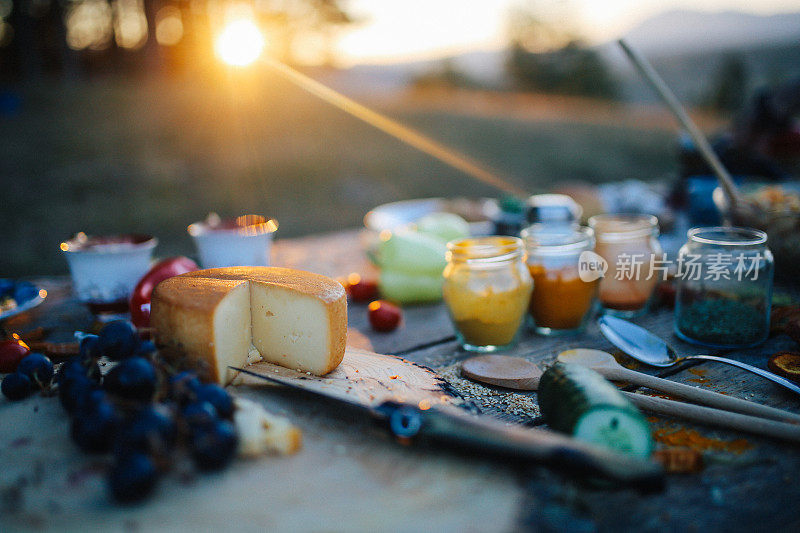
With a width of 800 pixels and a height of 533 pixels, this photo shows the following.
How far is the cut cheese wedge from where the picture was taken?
1.37 m

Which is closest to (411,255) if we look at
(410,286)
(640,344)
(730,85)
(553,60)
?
(410,286)

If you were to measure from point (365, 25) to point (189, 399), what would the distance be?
14.7 m

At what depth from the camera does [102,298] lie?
1861 millimetres

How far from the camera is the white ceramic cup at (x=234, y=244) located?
2025 mm

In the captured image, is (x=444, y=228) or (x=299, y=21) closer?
(x=444, y=228)

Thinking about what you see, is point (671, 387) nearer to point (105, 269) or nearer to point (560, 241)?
point (560, 241)

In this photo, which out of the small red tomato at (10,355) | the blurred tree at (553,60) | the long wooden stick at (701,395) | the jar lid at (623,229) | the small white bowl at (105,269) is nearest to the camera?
the long wooden stick at (701,395)

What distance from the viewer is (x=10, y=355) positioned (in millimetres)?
1490

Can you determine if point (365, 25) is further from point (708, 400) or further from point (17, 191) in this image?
point (708, 400)

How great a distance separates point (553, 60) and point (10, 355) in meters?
19.2

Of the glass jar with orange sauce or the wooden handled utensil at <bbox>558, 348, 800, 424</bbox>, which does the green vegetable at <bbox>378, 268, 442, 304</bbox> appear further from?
the wooden handled utensil at <bbox>558, 348, 800, 424</bbox>

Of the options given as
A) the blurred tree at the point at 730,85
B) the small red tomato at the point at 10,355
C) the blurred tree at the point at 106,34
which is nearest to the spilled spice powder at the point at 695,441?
the small red tomato at the point at 10,355

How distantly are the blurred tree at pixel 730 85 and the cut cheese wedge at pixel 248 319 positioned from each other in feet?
52.0

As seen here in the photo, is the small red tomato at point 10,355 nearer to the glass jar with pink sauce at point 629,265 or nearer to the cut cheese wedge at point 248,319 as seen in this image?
the cut cheese wedge at point 248,319
